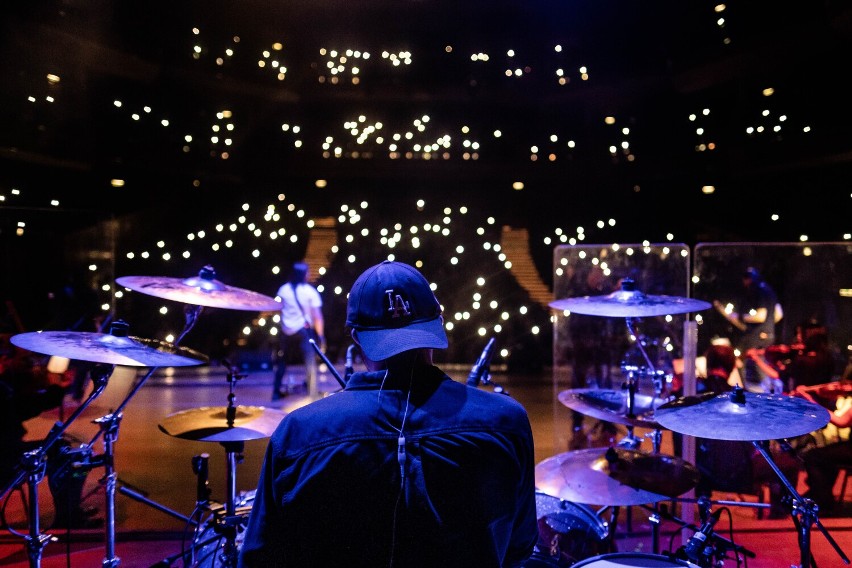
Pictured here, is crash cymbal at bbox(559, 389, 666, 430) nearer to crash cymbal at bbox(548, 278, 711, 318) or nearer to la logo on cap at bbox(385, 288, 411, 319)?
crash cymbal at bbox(548, 278, 711, 318)

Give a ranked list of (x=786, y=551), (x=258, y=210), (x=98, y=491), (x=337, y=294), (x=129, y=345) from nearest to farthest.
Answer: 1. (x=129, y=345)
2. (x=786, y=551)
3. (x=98, y=491)
4. (x=337, y=294)
5. (x=258, y=210)

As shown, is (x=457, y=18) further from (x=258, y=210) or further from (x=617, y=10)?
(x=258, y=210)

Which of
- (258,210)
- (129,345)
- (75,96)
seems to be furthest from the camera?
(258,210)

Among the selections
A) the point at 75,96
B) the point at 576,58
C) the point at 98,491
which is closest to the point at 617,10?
the point at 576,58

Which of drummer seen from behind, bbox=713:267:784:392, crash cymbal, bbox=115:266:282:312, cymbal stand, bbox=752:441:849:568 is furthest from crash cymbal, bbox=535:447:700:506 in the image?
drummer seen from behind, bbox=713:267:784:392

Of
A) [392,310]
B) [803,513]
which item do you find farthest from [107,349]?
[803,513]

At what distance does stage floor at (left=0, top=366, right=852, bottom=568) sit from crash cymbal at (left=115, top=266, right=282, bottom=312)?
364 millimetres

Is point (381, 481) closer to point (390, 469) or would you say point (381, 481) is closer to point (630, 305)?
point (390, 469)

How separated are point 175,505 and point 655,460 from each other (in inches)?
127

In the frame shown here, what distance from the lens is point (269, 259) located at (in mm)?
11008

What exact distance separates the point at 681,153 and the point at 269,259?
26.1ft

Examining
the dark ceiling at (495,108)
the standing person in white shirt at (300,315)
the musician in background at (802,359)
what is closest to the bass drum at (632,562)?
the musician in background at (802,359)

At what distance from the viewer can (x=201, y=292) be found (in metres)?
2.99

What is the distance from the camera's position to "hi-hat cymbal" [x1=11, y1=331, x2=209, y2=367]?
2.28 metres
